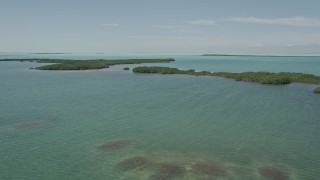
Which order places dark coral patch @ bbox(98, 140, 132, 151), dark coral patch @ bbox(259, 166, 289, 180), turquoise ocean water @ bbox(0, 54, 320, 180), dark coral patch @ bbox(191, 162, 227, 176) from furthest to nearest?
dark coral patch @ bbox(98, 140, 132, 151), turquoise ocean water @ bbox(0, 54, 320, 180), dark coral patch @ bbox(191, 162, 227, 176), dark coral patch @ bbox(259, 166, 289, 180)

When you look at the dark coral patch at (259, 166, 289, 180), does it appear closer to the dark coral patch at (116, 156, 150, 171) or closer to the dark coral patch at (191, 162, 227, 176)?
the dark coral patch at (191, 162, 227, 176)

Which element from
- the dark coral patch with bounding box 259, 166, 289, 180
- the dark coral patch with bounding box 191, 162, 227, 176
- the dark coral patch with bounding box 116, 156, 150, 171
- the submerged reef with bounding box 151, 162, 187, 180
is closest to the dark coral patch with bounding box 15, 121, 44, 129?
the dark coral patch with bounding box 116, 156, 150, 171

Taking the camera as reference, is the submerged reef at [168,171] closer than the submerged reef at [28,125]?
Yes

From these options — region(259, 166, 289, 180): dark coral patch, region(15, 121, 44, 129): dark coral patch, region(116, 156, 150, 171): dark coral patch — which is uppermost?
region(259, 166, 289, 180): dark coral patch

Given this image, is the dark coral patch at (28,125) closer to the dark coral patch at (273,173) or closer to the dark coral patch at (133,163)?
the dark coral patch at (133,163)

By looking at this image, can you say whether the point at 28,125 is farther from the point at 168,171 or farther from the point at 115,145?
the point at 168,171

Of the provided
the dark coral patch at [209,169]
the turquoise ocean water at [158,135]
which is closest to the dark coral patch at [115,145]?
the turquoise ocean water at [158,135]
